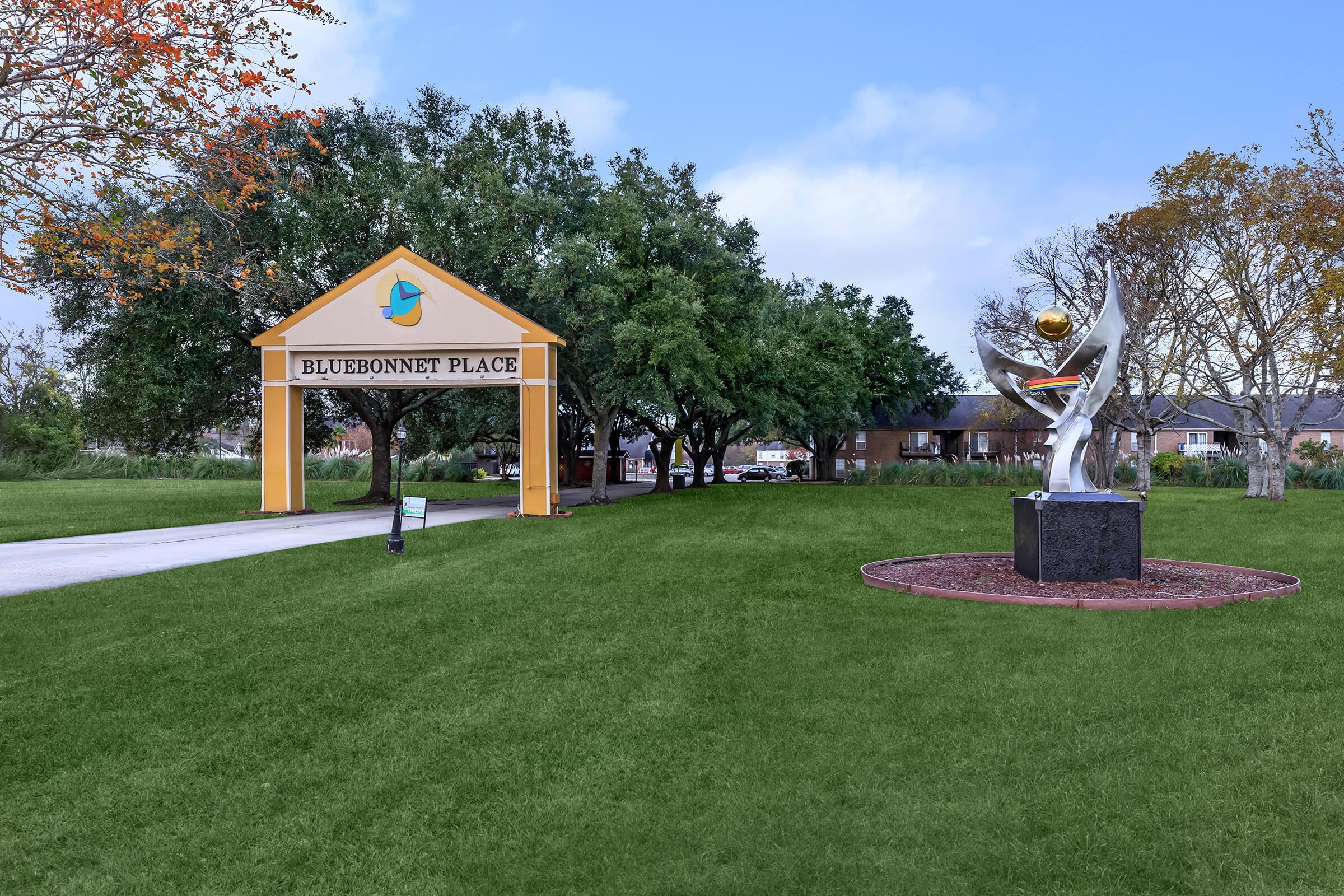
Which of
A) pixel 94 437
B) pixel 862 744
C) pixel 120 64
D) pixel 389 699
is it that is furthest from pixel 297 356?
pixel 862 744

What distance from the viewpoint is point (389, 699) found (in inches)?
239

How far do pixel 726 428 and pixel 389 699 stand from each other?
36094 mm

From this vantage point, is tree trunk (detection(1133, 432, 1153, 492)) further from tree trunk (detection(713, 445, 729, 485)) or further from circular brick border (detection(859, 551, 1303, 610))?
circular brick border (detection(859, 551, 1303, 610))

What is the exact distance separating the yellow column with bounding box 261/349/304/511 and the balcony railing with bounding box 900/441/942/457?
183ft

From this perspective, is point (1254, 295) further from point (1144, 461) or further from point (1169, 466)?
point (1169, 466)

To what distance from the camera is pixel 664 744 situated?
16.8 ft

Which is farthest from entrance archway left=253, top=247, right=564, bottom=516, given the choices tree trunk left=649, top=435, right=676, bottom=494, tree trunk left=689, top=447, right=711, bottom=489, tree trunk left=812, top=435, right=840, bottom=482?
tree trunk left=812, top=435, right=840, bottom=482

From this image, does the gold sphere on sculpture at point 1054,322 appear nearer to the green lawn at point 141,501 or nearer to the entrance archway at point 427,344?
the entrance archway at point 427,344

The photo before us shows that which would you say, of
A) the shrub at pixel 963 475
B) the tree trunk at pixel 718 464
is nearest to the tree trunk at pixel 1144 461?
the shrub at pixel 963 475

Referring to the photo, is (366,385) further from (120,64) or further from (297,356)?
(120,64)

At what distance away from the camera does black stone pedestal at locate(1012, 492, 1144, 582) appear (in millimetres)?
10648

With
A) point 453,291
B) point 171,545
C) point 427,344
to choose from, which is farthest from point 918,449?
point 171,545

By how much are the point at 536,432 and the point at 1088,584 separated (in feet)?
48.0

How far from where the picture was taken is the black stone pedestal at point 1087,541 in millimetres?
10648
